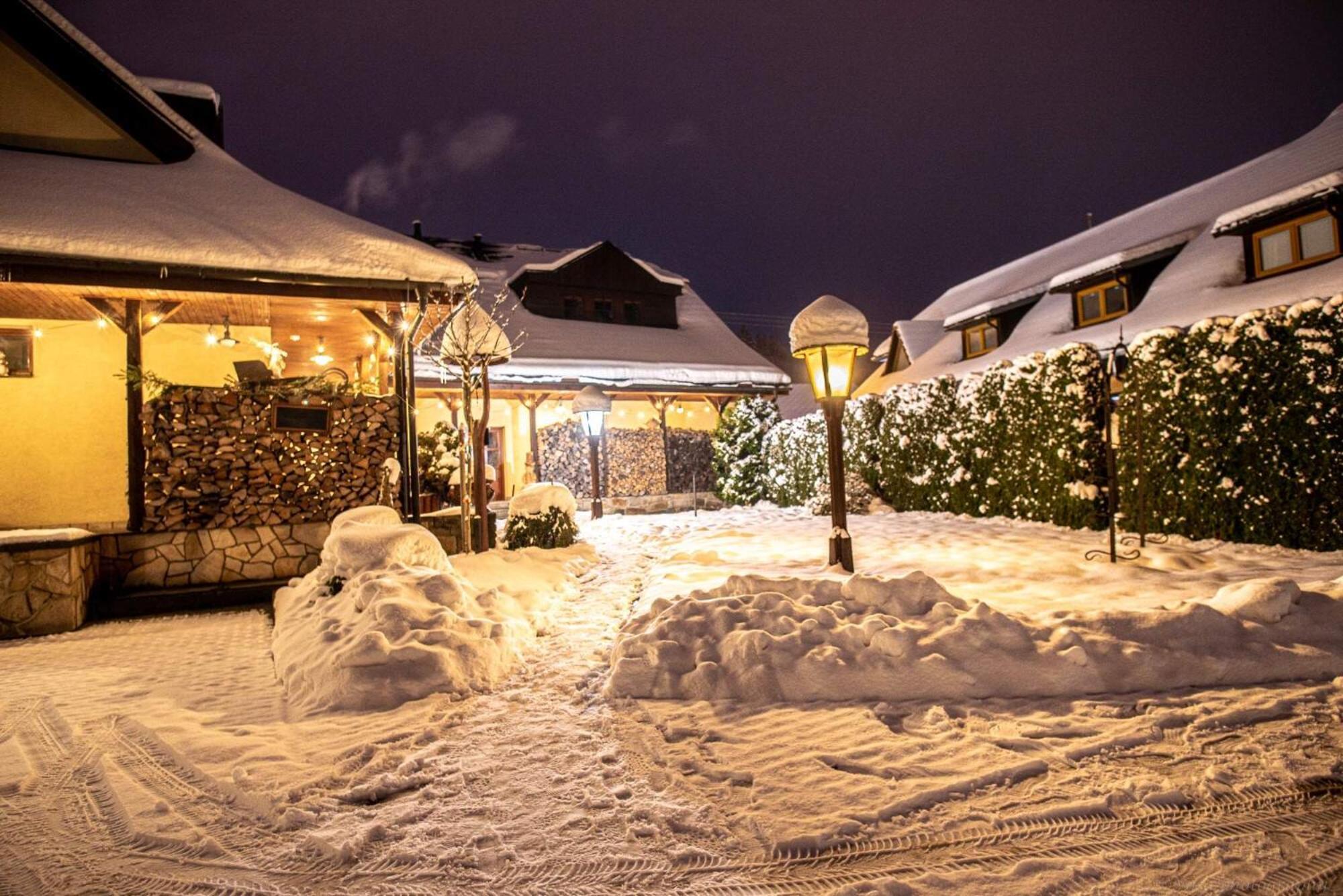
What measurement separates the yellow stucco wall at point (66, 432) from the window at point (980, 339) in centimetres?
1616

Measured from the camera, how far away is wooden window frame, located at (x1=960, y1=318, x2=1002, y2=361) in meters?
14.8

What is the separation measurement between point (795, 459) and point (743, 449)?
1.96 m

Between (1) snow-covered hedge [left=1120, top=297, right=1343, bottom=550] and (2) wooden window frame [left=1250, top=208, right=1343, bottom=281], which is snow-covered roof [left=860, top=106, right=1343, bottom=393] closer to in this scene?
(2) wooden window frame [left=1250, top=208, right=1343, bottom=281]

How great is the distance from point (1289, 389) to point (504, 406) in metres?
17.0

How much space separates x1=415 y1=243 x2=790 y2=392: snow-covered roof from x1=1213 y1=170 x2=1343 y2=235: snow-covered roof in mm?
11698

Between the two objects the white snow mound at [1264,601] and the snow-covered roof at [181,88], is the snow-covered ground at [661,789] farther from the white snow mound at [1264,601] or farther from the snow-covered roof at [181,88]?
the snow-covered roof at [181,88]

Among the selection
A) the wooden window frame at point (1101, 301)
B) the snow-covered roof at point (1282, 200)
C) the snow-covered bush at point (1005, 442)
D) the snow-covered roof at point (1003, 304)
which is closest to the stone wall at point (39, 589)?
the snow-covered bush at point (1005, 442)

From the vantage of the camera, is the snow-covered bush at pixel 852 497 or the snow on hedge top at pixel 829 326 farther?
the snow-covered bush at pixel 852 497

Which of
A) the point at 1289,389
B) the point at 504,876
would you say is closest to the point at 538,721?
the point at 504,876

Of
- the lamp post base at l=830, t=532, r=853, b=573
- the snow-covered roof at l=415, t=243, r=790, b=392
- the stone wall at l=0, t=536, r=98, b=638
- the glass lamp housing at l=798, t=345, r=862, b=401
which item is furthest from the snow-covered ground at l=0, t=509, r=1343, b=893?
the snow-covered roof at l=415, t=243, r=790, b=392

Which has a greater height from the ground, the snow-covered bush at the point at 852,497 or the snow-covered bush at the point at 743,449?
the snow-covered bush at the point at 743,449

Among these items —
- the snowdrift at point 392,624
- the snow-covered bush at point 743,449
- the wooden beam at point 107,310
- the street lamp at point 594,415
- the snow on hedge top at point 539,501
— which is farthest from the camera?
the snow-covered bush at point 743,449

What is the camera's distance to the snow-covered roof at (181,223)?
21.7 ft

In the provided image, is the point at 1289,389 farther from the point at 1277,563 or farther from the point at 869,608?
the point at 869,608
